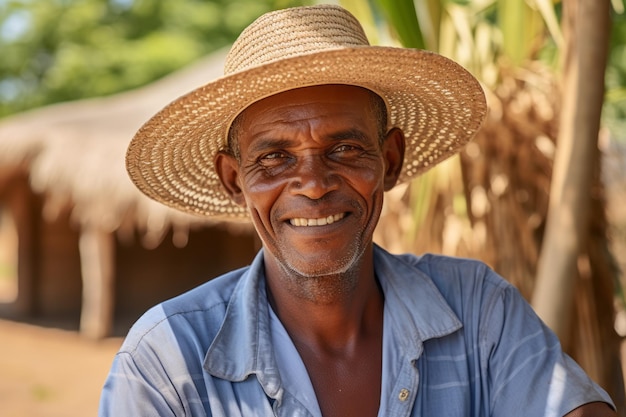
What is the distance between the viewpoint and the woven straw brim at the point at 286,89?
5.91 feet

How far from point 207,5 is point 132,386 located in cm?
1608

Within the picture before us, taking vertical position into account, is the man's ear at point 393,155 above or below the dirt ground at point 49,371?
above

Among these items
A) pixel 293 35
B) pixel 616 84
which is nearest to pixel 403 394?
pixel 293 35

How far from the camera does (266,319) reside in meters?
1.97

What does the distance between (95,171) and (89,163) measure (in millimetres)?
150

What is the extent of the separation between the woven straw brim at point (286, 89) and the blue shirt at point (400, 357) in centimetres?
Answer: 34

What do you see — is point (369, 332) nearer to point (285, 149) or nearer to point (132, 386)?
point (285, 149)

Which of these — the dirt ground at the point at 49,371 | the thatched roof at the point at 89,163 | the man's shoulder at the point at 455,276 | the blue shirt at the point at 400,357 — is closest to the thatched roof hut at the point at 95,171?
the thatched roof at the point at 89,163

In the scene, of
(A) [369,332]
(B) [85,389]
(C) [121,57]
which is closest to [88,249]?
(B) [85,389]

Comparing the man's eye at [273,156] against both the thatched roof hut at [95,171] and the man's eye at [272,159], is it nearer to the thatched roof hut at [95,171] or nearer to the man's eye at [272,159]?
the man's eye at [272,159]

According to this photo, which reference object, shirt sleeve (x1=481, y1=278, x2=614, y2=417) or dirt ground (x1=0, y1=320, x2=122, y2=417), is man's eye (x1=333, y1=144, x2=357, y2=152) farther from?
dirt ground (x1=0, y1=320, x2=122, y2=417)

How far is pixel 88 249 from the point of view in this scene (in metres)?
11.0

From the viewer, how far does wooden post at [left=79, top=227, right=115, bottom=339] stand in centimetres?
1086

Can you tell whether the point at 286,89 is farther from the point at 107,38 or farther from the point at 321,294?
the point at 107,38
